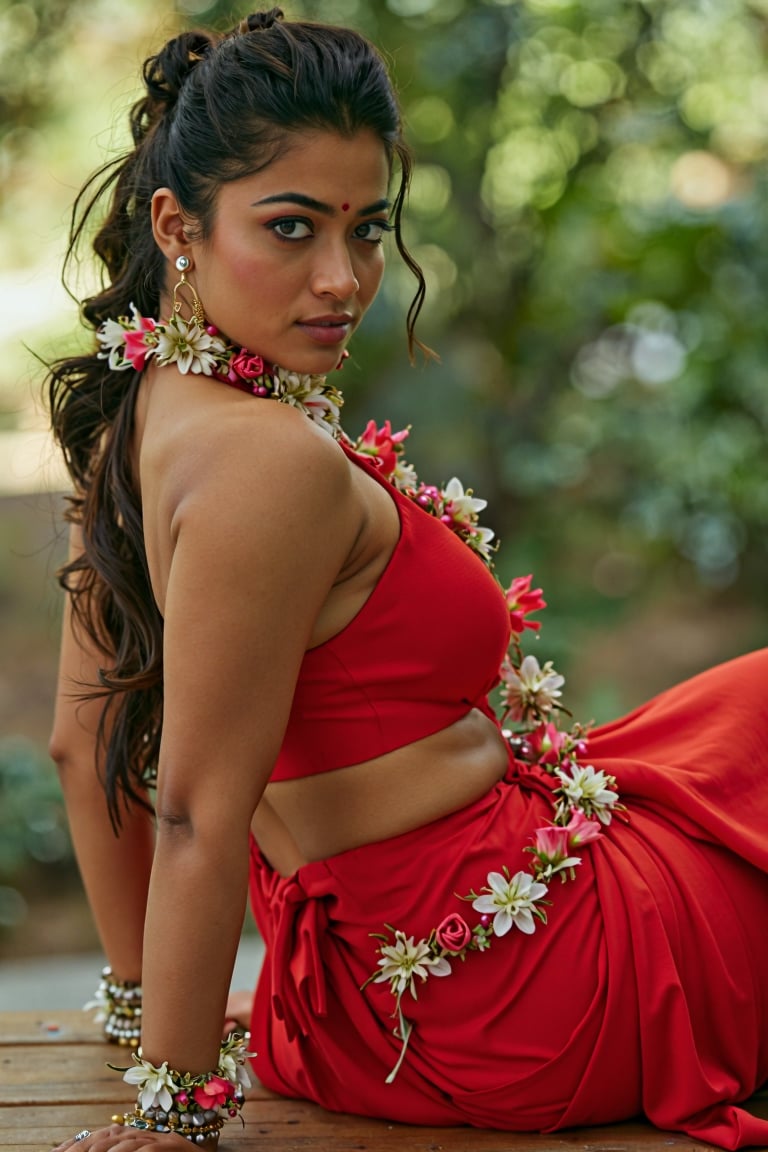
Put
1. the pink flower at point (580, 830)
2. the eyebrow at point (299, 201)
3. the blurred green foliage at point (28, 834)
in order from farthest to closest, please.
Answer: the blurred green foliage at point (28, 834), the pink flower at point (580, 830), the eyebrow at point (299, 201)

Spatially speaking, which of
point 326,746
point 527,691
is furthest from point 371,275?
point 527,691

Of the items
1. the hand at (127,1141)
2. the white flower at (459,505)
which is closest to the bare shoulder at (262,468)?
the white flower at (459,505)

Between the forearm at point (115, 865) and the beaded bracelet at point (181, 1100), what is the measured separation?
22.1 inches

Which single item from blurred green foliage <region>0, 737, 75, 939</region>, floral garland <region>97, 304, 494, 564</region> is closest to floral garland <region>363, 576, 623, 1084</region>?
floral garland <region>97, 304, 494, 564</region>

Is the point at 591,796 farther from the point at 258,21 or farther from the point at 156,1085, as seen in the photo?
the point at 258,21

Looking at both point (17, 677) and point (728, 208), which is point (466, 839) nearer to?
point (728, 208)

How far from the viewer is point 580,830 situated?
200cm

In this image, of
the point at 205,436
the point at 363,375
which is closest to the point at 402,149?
the point at 205,436

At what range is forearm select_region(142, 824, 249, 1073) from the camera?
Result: 170 centimetres

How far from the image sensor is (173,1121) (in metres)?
1.74

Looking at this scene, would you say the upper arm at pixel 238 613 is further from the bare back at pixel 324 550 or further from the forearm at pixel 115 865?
the forearm at pixel 115 865

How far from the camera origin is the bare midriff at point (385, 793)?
1.92 m

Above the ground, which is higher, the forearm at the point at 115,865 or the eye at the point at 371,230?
the eye at the point at 371,230

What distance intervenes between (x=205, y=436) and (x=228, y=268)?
8.9 inches
